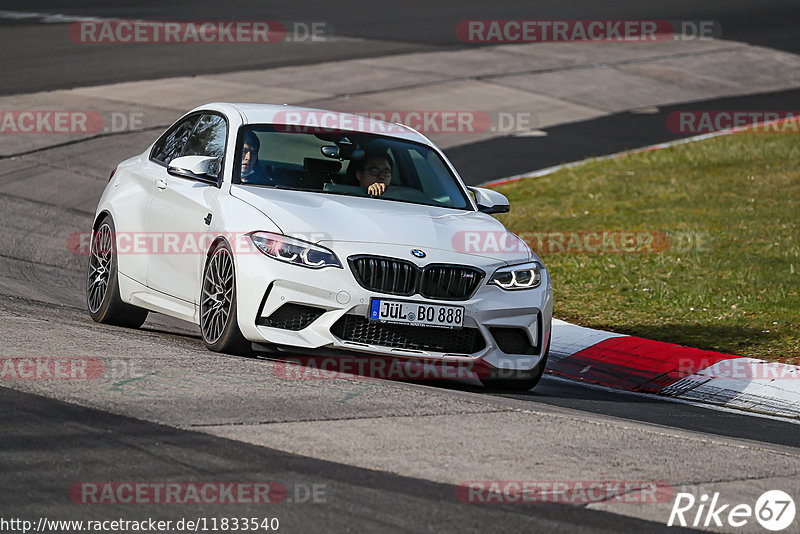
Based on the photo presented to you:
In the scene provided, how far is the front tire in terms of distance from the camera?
25.3 ft

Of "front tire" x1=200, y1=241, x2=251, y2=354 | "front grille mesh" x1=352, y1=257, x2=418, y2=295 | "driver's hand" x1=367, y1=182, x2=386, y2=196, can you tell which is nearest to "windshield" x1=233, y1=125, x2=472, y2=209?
"driver's hand" x1=367, y1=182, x2=386, y2=196

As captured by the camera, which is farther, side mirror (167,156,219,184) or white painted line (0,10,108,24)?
white painted line (0,10,108,24)

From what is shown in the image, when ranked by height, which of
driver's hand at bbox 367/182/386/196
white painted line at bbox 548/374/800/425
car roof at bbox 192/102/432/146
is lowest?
white painted line at bbox 548/374/800/425

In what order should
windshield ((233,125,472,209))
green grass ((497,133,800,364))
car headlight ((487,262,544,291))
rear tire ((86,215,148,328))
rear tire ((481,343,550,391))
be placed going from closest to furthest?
car headlight ((487,262,544,291)), rear tire ((481,343,550,391)), windshield ((233,125,472,209)), rear tire ((86,215,148,328)), green grass ((497,133,800,364))

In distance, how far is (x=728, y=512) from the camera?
5.42m

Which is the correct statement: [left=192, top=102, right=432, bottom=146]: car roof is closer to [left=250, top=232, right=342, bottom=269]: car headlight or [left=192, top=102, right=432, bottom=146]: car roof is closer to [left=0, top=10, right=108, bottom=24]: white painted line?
[left=250, top=232, right=342, bottom=269]: car headlight

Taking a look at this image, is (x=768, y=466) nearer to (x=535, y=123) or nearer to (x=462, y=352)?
(x=462, y=352)

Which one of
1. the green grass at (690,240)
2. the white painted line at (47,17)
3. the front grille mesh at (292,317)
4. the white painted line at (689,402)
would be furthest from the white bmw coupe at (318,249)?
the white painted line at (47,17)

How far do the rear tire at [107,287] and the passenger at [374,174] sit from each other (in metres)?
1.89

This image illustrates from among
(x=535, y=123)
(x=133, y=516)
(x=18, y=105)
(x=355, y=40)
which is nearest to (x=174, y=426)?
(x=133, y=516)

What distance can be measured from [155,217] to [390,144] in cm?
170

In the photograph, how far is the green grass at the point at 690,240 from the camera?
1088 cm

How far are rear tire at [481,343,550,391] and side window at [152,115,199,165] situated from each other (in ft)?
9.45

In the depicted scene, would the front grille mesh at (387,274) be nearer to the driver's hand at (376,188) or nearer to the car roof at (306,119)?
the driver's hand at (376,188)
